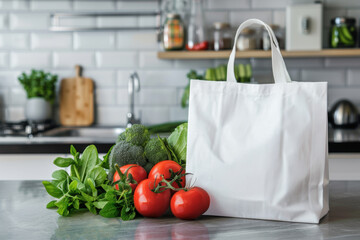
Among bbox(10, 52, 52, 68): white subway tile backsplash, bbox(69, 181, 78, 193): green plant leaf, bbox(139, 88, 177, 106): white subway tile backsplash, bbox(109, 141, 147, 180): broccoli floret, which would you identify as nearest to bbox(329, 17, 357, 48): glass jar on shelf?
bbox(139, 88, 177, 106): white subway tile backsplash

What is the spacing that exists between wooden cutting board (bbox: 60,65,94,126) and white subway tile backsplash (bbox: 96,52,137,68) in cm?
12

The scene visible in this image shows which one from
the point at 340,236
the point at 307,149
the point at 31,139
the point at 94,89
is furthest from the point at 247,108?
the point at 94,89

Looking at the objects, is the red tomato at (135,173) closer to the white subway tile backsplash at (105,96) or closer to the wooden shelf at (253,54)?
the wooden shelf at (253,54)

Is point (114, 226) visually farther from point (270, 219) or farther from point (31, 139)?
point (31, 139)

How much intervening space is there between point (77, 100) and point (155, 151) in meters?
1.80

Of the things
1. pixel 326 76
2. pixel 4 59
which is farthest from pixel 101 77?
pixel 326 76

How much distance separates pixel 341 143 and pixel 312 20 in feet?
2.51

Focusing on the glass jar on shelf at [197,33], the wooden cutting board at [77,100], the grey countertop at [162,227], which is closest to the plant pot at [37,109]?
the wooden cutting board at [77,100]

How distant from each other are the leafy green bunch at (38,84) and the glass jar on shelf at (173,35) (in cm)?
62

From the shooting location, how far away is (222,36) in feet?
8.65

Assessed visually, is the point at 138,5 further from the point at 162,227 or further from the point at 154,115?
the point at 162,227

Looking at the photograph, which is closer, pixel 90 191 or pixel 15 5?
pixel 90 191

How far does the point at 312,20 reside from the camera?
101 inches

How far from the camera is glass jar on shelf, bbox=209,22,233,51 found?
2.61 m
